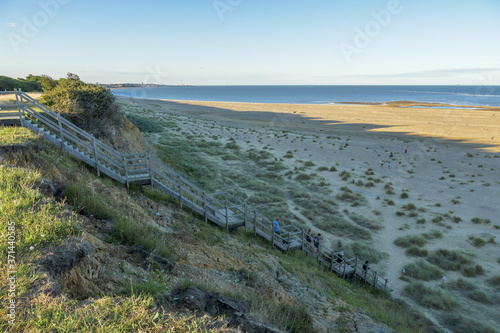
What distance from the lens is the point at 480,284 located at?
11.8 meters

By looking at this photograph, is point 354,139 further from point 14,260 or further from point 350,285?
point 14,260

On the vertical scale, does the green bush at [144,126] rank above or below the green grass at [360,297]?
above

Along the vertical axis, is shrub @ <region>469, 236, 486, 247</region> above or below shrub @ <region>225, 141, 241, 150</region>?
below

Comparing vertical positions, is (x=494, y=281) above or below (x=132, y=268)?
below

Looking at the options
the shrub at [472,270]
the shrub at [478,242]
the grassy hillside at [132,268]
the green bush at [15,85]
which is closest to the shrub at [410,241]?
the shrub at [472,270]

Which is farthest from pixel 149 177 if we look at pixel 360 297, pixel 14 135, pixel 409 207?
pixel 409 207

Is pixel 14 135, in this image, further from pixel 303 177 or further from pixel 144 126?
pixel 144 126

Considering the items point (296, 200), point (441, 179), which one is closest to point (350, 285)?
point (296, 200)

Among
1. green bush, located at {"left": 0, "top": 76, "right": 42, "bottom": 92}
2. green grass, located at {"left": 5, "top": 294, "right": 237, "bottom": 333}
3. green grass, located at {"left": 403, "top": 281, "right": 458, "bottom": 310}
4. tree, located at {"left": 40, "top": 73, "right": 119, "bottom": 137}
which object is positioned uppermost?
green bush, located at {"left": 0, "top": 76, "right": 42, "bottom": 92}

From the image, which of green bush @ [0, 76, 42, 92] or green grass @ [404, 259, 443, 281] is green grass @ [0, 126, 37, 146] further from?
green bush @ [0, 76, 42, 92]

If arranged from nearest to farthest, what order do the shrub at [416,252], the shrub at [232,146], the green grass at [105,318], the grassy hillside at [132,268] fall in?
the green grass at [105,318] → the grassy hillside at [132,268] → the shrub at [416,252] → the shrub at [232,146]

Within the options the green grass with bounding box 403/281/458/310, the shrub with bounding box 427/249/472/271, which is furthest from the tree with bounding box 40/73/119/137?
the shrub with bounding box 427/249/472/271

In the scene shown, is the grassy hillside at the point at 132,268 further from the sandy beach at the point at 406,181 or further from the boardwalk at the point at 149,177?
the sandy beach at the point at 406,181

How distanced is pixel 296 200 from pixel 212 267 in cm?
1303
